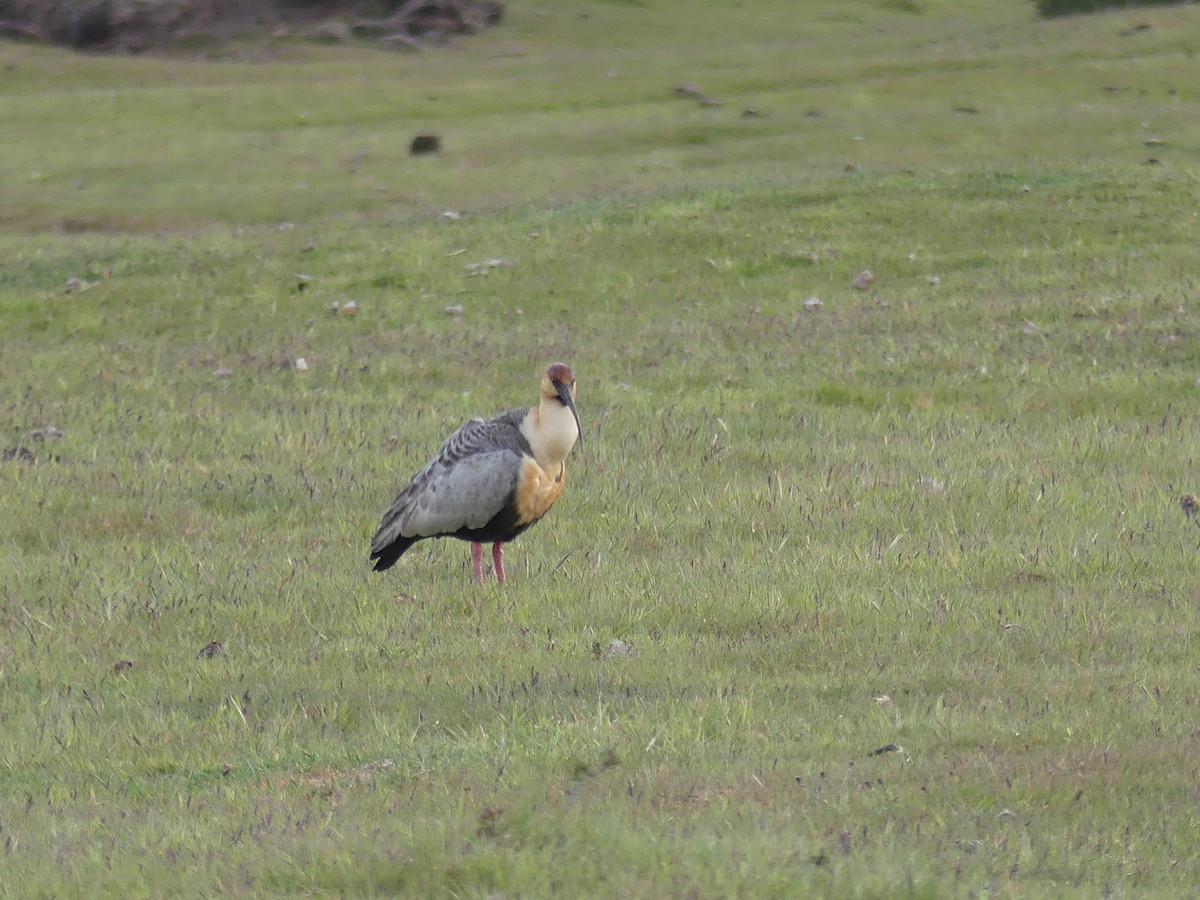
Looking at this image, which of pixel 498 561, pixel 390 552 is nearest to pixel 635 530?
pixel 498 561

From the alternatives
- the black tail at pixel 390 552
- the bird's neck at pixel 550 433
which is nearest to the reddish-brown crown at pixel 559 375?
the bird's neck at pixel 550 433

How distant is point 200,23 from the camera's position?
158ft

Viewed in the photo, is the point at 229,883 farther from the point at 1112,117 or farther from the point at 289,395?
the point at 1112,117

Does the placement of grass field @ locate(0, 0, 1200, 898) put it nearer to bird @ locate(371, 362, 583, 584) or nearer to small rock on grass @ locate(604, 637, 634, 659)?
small rock on grass @ locate(604, 637, 634, 659)

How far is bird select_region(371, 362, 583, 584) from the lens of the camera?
858 cm

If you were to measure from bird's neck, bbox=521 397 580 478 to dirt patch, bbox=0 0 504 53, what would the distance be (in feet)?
128

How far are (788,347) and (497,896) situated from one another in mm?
11045

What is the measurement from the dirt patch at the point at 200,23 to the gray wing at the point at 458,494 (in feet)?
129

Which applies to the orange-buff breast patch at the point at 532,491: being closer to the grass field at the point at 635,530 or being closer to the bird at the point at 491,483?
the bird at the point at 491,483

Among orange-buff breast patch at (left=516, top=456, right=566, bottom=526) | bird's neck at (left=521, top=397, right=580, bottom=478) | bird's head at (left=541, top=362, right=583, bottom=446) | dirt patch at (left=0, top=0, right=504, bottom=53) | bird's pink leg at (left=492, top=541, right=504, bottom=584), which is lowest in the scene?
bird's pink leg at (left=492, top=541, right=504, bottom=584)

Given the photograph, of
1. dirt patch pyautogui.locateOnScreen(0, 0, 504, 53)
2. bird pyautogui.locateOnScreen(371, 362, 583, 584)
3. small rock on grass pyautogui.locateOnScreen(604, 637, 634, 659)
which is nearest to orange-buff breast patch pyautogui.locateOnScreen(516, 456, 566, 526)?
bird pyautogui.locateOnScreen(371, 362, 583, 584)

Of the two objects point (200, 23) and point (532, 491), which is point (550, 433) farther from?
point (200, 23)

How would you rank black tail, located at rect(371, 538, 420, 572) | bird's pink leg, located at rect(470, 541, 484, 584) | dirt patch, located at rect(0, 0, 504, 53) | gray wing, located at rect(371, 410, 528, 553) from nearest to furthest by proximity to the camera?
gray wing, located at rect(371, 410, 528, 553)
black tail, located at rect(371, 538, 420, 572)
bird's pink leg, located at rect(470, 541, 484, 584)
dirt patch, located at rect(0, 0, 504, 53)

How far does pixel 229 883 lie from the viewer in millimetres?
4992
